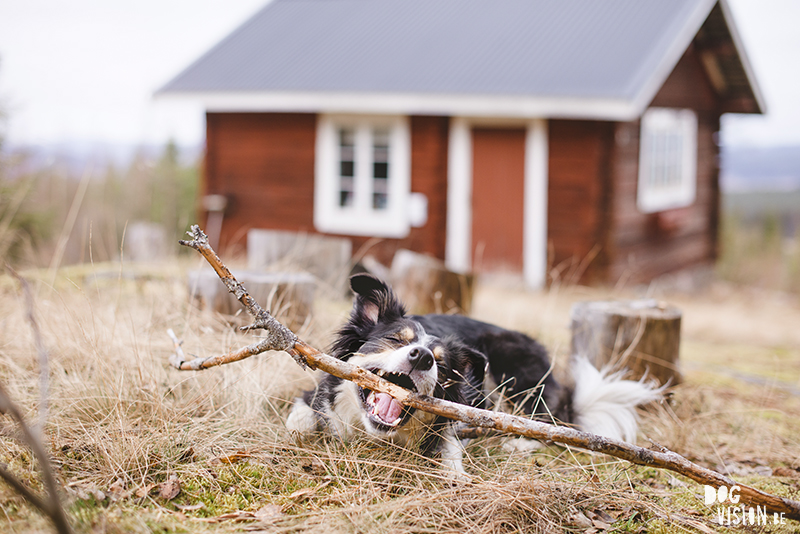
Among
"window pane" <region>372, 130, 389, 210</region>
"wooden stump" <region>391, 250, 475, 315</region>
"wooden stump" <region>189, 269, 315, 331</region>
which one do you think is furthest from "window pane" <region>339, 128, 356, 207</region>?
"wooden stump" <region>189, 269, 315, 331</region>

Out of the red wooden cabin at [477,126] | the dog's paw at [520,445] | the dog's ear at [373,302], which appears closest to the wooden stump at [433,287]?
the dog's paw at [520,445]

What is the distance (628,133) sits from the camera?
34.2ft

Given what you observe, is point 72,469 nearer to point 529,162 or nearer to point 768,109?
point 529,162

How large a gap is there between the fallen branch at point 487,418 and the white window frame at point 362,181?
8266mm

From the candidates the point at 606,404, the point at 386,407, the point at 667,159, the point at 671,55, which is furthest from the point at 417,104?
the point at 386,407

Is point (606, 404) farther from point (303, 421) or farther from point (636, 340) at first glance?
point (303, 421)

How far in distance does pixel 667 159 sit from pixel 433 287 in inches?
319

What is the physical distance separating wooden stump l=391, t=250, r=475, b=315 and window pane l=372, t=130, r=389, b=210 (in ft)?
18.0

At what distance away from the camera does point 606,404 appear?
11.8 ft

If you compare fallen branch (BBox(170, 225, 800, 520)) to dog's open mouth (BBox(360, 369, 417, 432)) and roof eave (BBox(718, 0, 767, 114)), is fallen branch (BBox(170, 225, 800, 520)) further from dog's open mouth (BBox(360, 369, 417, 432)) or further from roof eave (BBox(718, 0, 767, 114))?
roof eave (BBox(718, 0, 767, 114))

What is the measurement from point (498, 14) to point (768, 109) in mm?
5614

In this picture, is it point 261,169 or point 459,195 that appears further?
point 261,169

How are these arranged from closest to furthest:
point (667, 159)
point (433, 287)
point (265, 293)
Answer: point (265, 293) < point (433, 287) < point (667, 159)

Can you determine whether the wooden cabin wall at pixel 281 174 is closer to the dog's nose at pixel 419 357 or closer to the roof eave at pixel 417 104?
the roof eave at pixel 417 104
